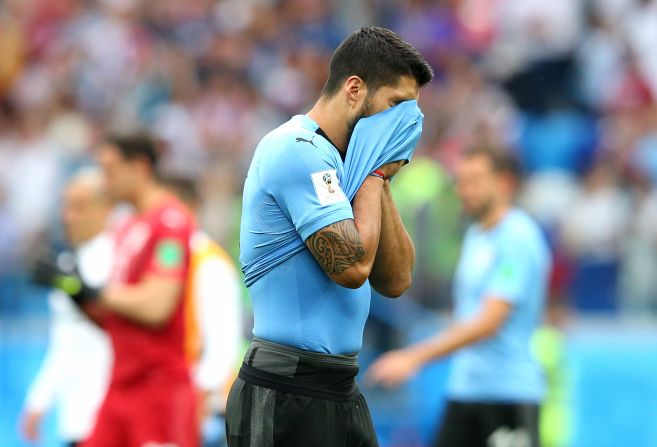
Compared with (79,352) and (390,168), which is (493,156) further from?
(390,168)

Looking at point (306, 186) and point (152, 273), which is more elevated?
point (306, 186)

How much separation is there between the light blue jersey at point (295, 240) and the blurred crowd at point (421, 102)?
5450 millimetres

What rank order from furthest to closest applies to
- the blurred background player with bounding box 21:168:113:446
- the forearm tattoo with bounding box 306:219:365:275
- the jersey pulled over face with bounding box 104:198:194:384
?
the blurred background player with bounding box 21:168:113:446 < the jersey pulled over face with bounding box 104:198:194:384 < the forearm tattoo with bounding box 306:219:365:275

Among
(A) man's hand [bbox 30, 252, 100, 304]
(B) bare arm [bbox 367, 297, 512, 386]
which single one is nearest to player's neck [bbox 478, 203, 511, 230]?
(B) bare arm [bbox 367, 297, 512, 386]

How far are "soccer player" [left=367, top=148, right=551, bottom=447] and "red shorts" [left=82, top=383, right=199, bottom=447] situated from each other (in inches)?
43.8

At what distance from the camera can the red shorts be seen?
6.27 meters

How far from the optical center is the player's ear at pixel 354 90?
4012 mm

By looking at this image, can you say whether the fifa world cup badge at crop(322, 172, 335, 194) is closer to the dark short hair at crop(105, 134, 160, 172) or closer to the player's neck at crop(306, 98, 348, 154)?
the player's neck at crop(306, 98, 348, 154)

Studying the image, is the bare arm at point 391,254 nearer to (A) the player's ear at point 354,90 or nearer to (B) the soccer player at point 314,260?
(B) the soccer player at point 314,260

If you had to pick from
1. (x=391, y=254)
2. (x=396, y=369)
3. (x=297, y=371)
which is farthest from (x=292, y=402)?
(x=396, y=369)

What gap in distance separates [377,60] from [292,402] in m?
1.17

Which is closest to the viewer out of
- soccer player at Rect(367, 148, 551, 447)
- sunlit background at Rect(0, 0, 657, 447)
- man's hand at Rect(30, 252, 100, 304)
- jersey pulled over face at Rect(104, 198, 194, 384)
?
man's hand at Rect(30, 252, 100, 304)

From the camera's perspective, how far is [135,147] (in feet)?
21.8

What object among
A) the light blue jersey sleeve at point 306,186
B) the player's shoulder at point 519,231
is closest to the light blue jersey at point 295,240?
the light blue jersey sleeve at point 306,186
